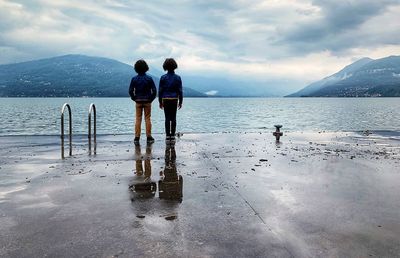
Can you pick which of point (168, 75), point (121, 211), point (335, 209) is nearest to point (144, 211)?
point (121, 211)

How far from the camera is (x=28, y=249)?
11.7ft

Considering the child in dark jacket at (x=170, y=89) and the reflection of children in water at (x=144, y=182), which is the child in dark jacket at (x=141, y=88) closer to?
the child in dark jacket at (x=170, y=89)

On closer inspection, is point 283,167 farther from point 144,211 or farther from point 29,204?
point 29,204

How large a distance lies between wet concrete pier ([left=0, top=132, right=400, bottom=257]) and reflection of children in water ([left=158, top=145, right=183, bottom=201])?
3 centimetres

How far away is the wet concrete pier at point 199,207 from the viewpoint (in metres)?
3.67

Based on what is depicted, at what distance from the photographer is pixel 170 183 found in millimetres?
6438

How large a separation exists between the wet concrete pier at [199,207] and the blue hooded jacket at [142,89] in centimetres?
415

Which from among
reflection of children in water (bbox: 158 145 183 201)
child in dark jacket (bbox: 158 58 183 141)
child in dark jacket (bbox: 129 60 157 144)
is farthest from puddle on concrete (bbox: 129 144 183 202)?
child in dark jacket (bbox: 129 60 157 144)

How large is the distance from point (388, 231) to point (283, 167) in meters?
4.17

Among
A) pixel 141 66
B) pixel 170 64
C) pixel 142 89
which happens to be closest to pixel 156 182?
pixel 142 89

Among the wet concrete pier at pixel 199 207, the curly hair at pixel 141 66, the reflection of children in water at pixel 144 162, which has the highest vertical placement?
the curly hair at pixel 141 66

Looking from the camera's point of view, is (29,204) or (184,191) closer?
(29,204)

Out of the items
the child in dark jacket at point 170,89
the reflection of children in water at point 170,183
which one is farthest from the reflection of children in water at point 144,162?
the child in dark jacket at point 170,89

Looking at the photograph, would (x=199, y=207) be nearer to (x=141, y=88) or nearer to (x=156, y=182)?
(x=156, y=182)
